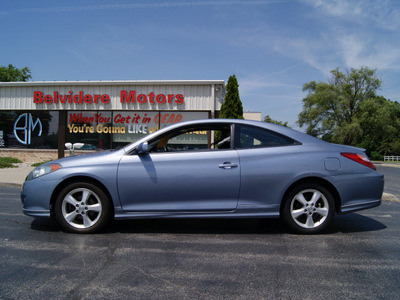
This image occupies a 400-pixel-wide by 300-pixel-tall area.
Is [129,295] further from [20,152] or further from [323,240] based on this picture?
[20,152]

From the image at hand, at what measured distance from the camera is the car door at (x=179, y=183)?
12.9ft

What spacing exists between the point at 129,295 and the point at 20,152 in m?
18.1

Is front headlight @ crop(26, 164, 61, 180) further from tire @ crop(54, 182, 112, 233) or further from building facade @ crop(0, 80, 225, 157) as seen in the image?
building facade @ crop(0, 80, 225, 157)

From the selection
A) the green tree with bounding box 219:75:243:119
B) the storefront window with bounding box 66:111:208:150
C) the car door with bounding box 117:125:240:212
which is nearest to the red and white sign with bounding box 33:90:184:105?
the storefront window with bounding box 66:111:208:150

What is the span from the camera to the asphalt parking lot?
2535 millimetres

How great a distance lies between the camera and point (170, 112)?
54.5ft

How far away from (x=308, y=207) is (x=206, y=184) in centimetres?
139

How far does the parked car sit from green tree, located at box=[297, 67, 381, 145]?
36385 mm

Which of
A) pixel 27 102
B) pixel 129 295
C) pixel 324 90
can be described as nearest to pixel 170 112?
pixel 27 102

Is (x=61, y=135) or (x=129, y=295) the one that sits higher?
(x=61, y=135)

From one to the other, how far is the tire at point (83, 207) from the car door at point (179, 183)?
0.93 ft

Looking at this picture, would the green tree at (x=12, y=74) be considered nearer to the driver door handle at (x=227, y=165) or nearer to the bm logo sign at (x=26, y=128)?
the bm logo sign at (x=26, y=128)

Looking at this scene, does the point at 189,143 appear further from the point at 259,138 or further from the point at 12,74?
the point at 12,74

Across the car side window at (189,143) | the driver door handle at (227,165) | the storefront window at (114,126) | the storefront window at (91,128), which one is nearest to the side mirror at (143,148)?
the car side window at (189,143)
